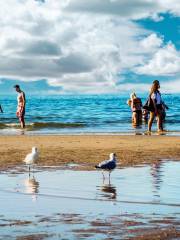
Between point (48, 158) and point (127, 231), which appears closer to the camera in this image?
point (127, 231)

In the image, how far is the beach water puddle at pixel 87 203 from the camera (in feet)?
23.1

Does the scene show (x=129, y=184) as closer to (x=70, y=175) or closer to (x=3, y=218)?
(x=70, y=175)

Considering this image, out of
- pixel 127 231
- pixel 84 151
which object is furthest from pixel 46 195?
pixel 84 151

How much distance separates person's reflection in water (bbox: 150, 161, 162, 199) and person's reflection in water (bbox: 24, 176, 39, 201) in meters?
1.97

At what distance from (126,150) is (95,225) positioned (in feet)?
32.4

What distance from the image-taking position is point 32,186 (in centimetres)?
1065

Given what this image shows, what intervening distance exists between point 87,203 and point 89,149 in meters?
8.38

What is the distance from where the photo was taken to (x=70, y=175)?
479 inches

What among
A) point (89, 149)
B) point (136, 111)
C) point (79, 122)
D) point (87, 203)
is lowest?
point (87, 203)

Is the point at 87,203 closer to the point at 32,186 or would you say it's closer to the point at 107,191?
the point at 107,191

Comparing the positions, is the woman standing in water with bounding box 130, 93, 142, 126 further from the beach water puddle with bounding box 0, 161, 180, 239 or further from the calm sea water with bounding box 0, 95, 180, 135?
the beach water puddle with bounding box 0, 161, 180, 239

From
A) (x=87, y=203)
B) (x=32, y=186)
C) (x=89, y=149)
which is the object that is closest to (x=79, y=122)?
(x=89, y=149)

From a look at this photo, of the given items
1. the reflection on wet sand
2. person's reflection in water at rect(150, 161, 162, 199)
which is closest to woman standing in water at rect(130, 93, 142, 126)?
person's reflection in water at rect(150, 161, 162, 199)

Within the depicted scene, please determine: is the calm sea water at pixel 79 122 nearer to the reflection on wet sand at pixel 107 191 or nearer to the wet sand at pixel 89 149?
the wet sand at pixel 89 149
